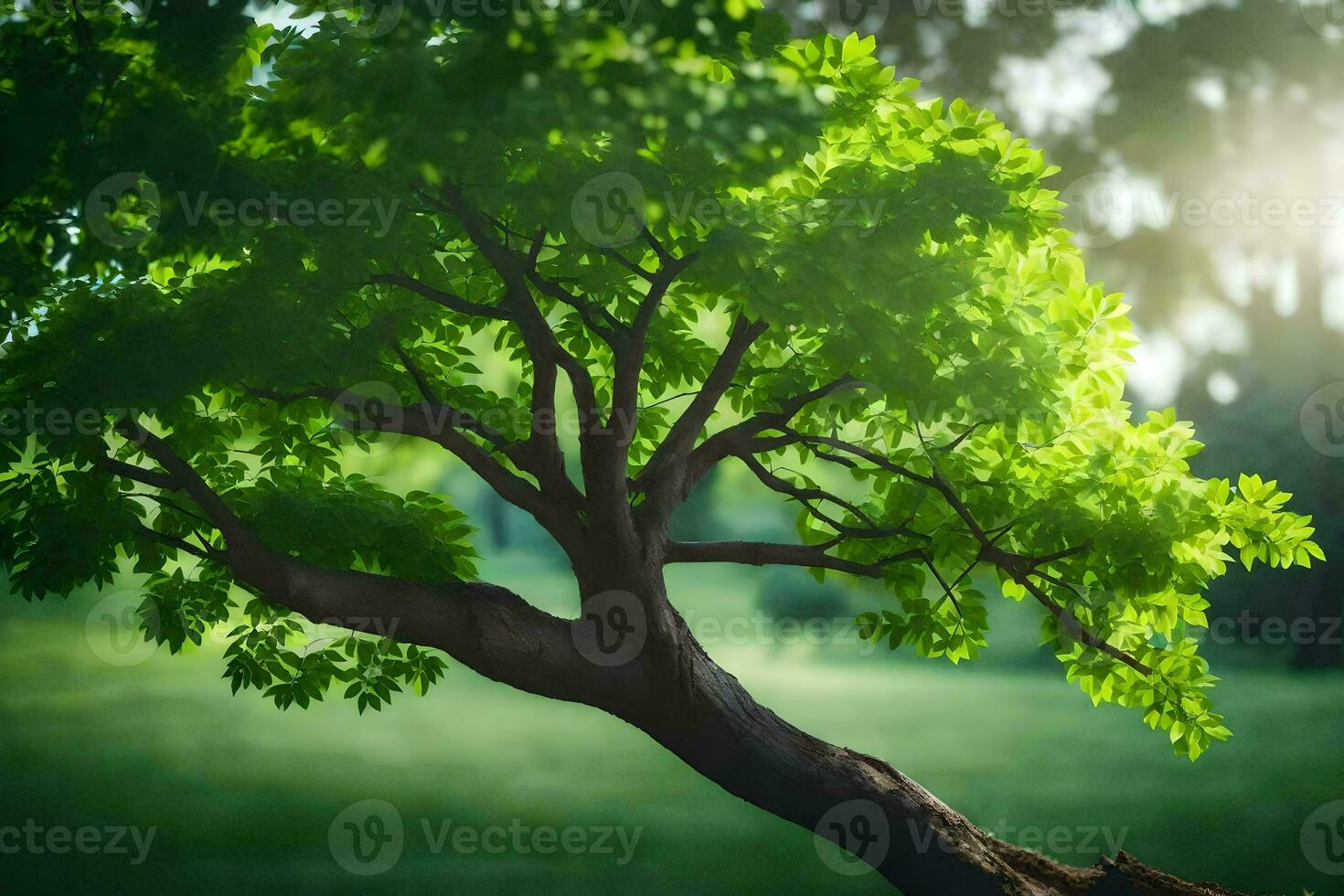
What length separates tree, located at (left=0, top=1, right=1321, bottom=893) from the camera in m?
5.07

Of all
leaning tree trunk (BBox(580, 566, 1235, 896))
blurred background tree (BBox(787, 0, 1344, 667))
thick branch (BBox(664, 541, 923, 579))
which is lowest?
leaning tree trunk (BBox(580, 566, 1235, 896))

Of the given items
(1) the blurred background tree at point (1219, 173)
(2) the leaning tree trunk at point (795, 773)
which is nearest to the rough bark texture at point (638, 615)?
(2) the leaning tree trunk at point (795, 773)

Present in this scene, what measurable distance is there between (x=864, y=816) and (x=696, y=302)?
3310mm

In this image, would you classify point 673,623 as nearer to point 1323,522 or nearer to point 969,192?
point 969,192

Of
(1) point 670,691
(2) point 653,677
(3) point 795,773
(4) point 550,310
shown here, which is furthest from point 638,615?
(4) point 550,310

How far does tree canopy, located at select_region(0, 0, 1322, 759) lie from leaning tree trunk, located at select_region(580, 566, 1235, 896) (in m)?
0.68

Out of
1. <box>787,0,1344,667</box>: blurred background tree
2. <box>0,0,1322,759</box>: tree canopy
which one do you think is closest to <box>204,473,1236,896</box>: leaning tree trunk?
<box>0,0,1322,759</box>: tree canopy

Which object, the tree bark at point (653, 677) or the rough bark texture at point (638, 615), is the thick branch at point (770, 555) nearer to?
the rough bark texture at point (638, 615)

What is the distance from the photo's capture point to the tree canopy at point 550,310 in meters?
4.98

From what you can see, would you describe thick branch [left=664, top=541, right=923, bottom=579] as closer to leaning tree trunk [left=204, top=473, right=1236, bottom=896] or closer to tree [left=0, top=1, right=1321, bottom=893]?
tree [left=0, top=1, right=1321, bottom=893]

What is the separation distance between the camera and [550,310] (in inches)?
291

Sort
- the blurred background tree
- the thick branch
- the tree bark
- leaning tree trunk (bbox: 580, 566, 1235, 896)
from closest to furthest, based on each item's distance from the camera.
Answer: the tree bark
leaning tree trunk (bbox: 580, 566, 1235, 896)
the thick branch
the blurred background tree

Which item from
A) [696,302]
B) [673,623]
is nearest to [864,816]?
[673,623]

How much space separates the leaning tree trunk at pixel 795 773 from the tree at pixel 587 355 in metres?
0.02
